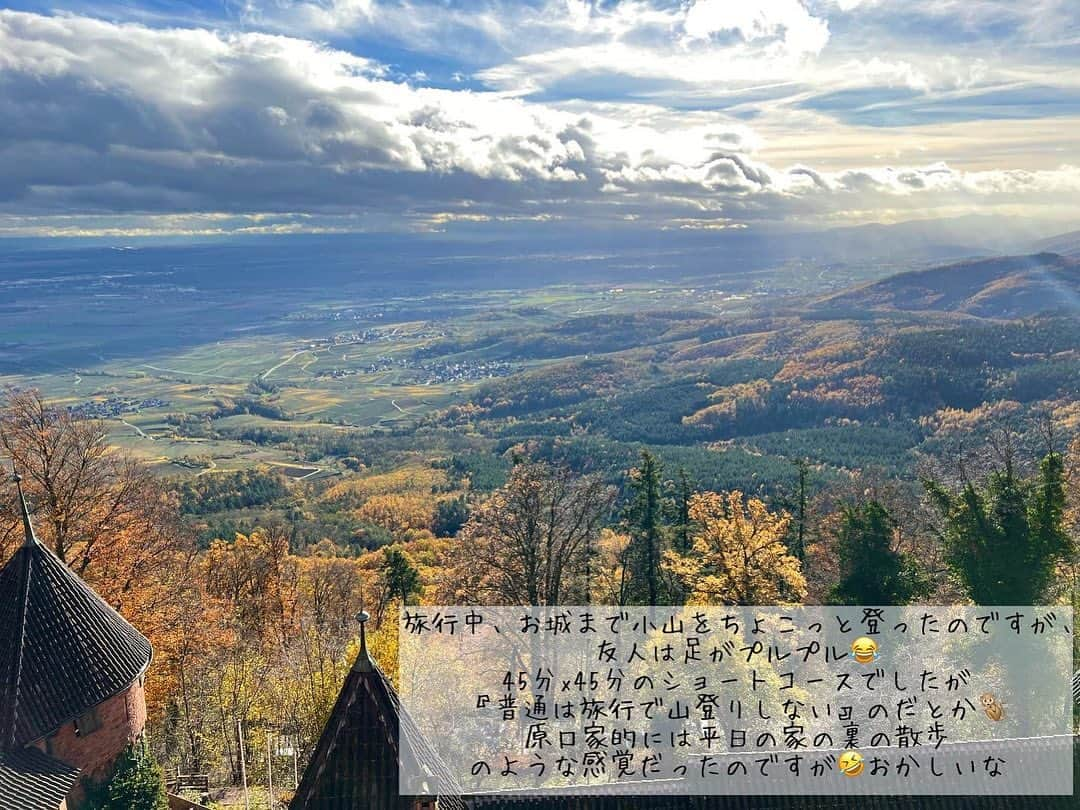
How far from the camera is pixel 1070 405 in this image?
12344 cm

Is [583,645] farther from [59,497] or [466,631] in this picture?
[59,497]

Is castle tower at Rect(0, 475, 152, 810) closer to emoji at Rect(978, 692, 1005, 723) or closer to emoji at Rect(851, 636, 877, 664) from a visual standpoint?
emoji at Rect(851, 636, 877, 664)

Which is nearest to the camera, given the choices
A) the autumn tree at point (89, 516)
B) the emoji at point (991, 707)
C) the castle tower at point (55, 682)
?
the castle tower at point (55, 682)

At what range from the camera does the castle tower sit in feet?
47.3

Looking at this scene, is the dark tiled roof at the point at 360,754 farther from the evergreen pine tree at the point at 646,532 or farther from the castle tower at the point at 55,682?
the evergreen pine tree at the point at 646,532

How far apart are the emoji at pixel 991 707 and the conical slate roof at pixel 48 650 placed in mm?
22272

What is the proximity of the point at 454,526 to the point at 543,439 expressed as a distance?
202ft

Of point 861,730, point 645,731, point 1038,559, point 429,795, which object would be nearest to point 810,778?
point 861,730

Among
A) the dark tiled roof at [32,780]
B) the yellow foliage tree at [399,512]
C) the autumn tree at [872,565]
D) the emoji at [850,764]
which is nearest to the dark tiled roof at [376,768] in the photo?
the emoji at [850,764]

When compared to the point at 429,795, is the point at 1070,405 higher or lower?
higher

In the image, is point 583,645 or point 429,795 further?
point 583,645

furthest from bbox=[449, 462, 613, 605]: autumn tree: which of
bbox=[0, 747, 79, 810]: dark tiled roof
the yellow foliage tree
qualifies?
the yellow foliage tree

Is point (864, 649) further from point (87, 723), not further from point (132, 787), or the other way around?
point (87, 723)

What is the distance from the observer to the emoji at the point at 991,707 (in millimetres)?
21216
